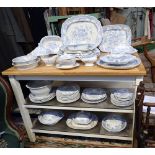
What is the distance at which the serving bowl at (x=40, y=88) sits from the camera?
146cm

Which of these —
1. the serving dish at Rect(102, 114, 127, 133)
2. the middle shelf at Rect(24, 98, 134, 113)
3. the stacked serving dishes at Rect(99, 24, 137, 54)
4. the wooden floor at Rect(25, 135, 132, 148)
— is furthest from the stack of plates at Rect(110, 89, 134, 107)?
the wooden floor at Rect(25, 135, 132, 148)

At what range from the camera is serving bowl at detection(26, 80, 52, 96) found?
57.4 inches

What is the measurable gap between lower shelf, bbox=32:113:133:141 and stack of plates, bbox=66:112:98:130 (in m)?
0.03

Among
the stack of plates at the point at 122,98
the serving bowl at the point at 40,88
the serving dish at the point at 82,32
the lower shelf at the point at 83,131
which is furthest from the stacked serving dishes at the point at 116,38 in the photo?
the lower shelf at the point at 83,131

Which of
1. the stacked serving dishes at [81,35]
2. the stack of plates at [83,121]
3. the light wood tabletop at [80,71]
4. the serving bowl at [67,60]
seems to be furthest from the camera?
the stack of plates at [83,121]

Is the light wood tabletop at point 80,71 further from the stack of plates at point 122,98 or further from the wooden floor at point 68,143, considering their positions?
the wooden floor at point 68,143

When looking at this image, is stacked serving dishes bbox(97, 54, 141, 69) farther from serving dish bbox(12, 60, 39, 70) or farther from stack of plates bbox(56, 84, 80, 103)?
serving dish bbox(12, 60, 39, 70)

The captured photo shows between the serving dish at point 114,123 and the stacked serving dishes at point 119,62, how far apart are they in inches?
20.6

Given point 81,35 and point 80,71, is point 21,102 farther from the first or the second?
point 81,35

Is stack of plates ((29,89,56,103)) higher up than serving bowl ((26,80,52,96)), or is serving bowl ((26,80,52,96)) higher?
serving bowl ((26,80,52,96))

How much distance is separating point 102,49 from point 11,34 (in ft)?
2.79

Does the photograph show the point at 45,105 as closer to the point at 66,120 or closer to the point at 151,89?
the point at 66,120

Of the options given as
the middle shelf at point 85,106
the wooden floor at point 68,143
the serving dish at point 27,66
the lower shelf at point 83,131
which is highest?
the serving dish at point 27,66

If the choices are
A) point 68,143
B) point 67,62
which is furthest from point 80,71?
point 68,143
